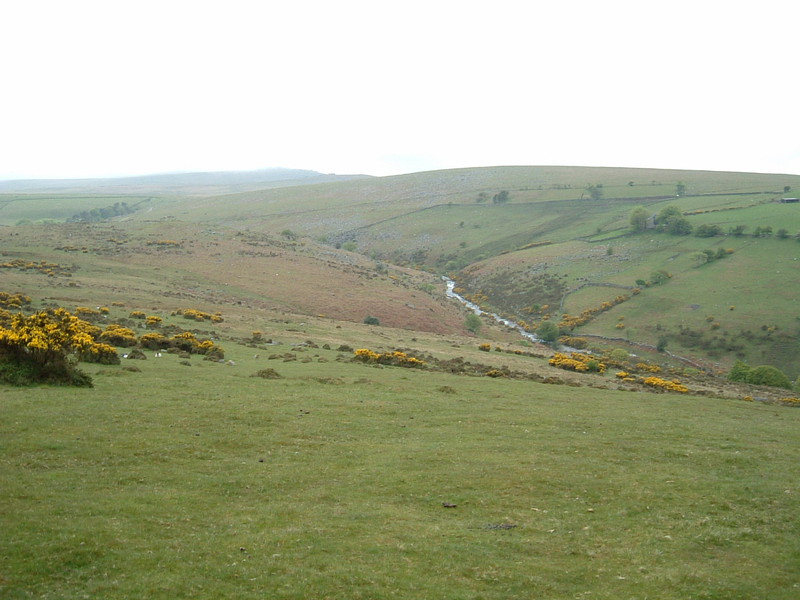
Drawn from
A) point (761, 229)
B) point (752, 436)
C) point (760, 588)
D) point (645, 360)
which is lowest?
point (645, 360)

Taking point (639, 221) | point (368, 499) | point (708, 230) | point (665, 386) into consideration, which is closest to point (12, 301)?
point (368, 499)

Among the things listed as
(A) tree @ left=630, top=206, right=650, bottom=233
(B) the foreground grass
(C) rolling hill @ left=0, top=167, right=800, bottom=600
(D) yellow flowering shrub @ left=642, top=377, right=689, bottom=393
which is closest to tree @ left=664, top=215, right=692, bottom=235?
(A) tree @ left=630, top=206, right=650, bottom=233

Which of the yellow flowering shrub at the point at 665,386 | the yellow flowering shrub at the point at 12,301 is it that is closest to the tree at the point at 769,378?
the yellow flowering shrub at the point at 665,386

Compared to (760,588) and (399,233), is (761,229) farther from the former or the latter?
(760,588)

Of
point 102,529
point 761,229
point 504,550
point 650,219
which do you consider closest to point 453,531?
point 504,550

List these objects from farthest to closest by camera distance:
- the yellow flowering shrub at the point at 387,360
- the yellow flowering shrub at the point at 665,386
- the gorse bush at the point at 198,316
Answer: the gorse bush at the point at 198,316 → the yellow flowering shrub at the point at 665,386 → the yellow flowering shrub at the point at 387,360

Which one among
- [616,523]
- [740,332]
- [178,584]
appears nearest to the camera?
[178,584]

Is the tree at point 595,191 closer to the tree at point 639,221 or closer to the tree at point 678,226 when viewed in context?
the tree at point 639,221

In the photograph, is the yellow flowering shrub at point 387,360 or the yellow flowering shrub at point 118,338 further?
the yellow flowering shrub at point 387,360

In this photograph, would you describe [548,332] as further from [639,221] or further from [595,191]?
[595,191]

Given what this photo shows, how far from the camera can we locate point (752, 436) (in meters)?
24.3

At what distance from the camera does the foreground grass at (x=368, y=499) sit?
35.5 ft

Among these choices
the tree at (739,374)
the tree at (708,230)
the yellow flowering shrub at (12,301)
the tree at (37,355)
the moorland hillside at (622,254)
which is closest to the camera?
the tree at (37,355)

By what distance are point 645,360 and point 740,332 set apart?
55.8 feet
